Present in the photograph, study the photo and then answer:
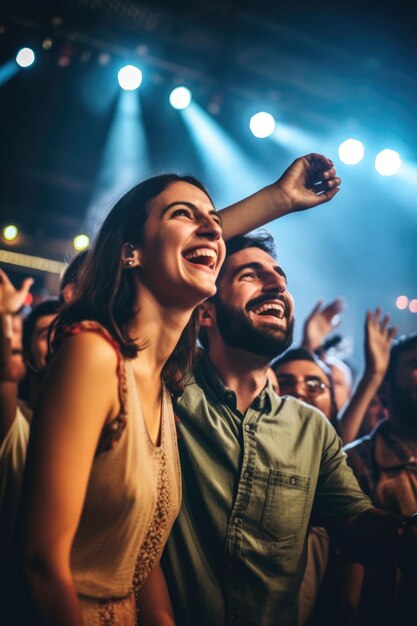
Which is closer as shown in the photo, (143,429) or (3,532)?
(143,429)

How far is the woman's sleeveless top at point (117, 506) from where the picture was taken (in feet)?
3.97

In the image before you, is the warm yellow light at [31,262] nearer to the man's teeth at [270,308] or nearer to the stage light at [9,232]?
the stage light at [9,232]

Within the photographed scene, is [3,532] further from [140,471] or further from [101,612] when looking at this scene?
[140,471]

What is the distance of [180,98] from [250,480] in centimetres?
609

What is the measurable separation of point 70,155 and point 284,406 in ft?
27.3

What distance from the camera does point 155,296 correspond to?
151 cm

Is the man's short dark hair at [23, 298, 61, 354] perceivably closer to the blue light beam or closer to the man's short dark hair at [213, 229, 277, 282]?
the man's short dark hair at [213, 229, 277, 282]

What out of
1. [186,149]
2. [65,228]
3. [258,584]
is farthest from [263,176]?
[258,584]

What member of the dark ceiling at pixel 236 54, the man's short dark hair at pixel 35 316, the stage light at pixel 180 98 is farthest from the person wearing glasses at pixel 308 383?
the stage light at pixel 180 98

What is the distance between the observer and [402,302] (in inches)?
434

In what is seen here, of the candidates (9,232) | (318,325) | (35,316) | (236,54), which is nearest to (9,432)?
(35,316)

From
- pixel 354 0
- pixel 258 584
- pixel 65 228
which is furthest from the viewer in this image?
pixel 65 228

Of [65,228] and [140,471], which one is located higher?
[65,228]

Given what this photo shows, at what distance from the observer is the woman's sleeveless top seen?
3.97 ft
